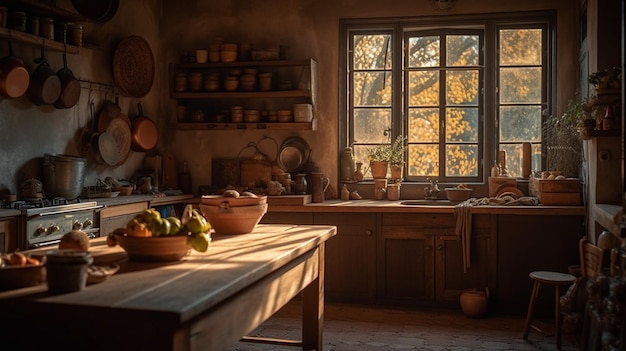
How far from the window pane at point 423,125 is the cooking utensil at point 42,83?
11.0 ft

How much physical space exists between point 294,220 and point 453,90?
6.78 feet

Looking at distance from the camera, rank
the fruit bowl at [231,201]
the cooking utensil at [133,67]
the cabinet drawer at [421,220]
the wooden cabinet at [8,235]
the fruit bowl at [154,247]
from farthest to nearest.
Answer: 1. the cooking utensil at [133,67]
2. the cabinet drawer at [421,220]
3. the wooden cabinet at [8,235]
4. the fruit bowl at [231,201]
5. the fruit bowl at [154,247]

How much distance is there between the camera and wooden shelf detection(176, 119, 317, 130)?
6242 millimetres

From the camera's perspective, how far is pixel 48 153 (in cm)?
511

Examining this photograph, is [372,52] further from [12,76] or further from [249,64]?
[12,76]

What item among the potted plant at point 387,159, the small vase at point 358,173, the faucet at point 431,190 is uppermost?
the potted plant at point 387,159

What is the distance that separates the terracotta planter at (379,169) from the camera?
20.6 feet

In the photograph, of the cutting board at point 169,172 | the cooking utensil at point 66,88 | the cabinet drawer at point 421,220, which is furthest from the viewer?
the cutting board at point 169,172

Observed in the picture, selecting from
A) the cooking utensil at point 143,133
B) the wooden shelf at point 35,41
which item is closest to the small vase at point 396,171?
the cooking utensil at point 143,133

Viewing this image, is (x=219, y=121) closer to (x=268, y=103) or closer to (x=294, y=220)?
(x=268, y=103)

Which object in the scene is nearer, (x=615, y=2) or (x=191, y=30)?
(x=615, y=2)

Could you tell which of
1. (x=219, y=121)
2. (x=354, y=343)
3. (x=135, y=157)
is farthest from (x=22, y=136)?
(x=354, y=343)

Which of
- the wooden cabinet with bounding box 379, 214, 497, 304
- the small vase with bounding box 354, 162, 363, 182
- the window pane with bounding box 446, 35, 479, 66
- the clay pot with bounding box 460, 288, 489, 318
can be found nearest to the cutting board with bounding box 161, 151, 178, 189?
the small vase with bounding box 354, 162, 363, 182

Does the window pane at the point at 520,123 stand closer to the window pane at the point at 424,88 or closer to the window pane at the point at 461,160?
the window pane at the point at 461,160
